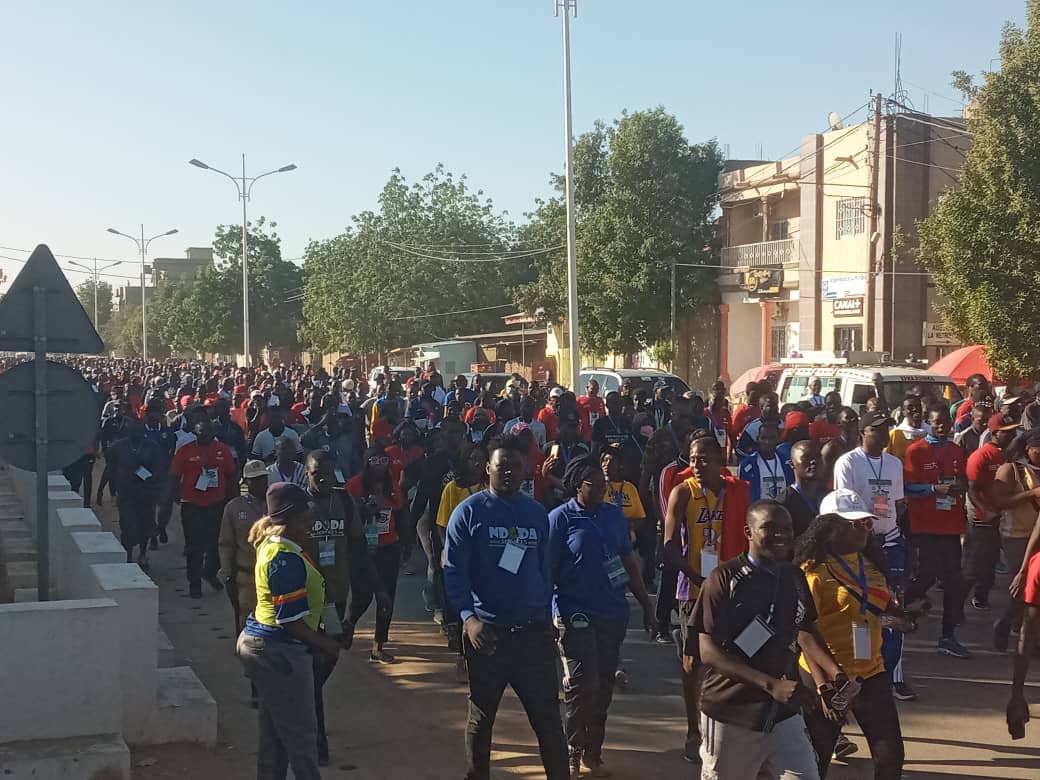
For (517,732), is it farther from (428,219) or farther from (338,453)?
(428,219)

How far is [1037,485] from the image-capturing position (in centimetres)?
830

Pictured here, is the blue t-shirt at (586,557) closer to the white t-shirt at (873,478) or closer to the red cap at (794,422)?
the white t-shirt at (873,478)

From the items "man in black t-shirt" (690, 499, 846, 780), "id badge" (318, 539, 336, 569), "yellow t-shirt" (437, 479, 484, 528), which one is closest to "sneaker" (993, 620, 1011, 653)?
"yellow t-shirt" (437, 479, 484, 528)

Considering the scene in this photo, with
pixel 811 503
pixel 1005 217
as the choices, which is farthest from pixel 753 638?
pixel 1005 217

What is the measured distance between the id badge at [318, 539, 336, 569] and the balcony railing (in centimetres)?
3138

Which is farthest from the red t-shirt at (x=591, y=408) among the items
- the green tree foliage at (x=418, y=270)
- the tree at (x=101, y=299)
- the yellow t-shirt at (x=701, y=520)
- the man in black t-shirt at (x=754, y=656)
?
the tree at (x=101, y=299)

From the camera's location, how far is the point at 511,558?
527 centimetres

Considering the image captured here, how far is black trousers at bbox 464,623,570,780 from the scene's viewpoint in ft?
17.0

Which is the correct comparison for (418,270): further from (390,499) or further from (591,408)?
(390,499)

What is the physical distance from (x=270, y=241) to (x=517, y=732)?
6554 cm

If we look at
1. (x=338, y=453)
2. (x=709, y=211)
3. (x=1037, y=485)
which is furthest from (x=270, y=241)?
(x=1037, y=485)

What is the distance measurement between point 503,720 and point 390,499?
2.29m

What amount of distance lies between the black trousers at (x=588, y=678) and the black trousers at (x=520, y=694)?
66 centimetres

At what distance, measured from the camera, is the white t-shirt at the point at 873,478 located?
25.4 ft
